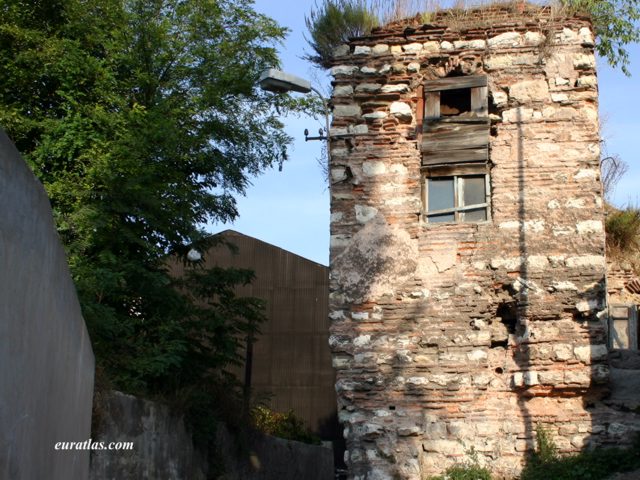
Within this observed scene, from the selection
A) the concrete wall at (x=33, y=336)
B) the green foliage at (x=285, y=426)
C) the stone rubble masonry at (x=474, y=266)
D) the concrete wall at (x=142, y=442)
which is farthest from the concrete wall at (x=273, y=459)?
the concrete wall at (x=33, y=336)

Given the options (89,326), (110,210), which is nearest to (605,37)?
(110,210)

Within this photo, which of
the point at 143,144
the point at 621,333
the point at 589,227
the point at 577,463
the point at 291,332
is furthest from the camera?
the point at 291,332

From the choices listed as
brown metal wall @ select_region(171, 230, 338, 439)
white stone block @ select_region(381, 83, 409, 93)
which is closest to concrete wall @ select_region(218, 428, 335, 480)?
brown metal wall @ select_region(171, 230, 338, 439)

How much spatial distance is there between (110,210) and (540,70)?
19.2ft

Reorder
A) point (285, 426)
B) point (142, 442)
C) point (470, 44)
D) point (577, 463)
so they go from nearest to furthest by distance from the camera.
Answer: point (142, 442)
point (577, 463)
point (470, 44)
point (285, 426)

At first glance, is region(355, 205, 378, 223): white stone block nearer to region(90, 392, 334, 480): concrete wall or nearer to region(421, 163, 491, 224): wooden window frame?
region(421, 163, 491, 224): wooden window frame

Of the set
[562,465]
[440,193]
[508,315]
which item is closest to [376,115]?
[440,193]

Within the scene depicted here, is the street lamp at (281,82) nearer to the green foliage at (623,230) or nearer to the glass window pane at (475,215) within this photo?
the glass window pane at (475,215)

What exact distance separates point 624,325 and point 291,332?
32.1 feet

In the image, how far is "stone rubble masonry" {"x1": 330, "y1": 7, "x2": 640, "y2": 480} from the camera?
10570mm

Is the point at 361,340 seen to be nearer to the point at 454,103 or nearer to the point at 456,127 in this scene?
the point at 456,127

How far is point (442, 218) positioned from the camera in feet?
37.3

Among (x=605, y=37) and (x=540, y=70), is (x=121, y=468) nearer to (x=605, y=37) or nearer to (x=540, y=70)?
(x=540, y=70)

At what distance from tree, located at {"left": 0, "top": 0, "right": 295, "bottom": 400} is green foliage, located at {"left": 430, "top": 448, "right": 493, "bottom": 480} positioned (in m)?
3.39
